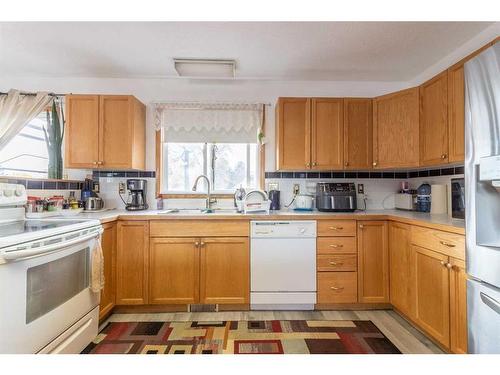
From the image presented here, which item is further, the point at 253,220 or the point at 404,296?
the point at 253,220

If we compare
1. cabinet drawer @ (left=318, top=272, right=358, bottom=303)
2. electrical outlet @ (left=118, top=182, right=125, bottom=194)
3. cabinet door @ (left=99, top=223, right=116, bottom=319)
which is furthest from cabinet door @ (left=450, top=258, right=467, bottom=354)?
electrical outlet @ (left=118, top=182, right=125, bottom=194)

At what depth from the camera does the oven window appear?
1.32m

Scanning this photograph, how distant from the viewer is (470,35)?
2102 mm

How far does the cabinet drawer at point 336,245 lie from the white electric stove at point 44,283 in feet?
6.08

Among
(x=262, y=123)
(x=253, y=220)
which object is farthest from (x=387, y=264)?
(x=262, y=123)

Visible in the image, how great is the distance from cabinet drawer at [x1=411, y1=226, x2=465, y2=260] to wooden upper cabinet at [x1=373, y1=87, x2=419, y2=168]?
2.45ft

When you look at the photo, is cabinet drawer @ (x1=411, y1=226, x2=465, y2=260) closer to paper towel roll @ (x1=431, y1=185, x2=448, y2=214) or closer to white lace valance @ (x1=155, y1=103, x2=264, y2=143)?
paper towel roll @ (x1=431, y1=185, x2=448, y2=214)

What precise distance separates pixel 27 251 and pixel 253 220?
1558mm

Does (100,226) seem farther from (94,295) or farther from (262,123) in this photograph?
(262,123)

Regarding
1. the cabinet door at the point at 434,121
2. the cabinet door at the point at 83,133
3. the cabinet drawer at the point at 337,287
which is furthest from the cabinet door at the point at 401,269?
the cabinet door at the point at 83,133
